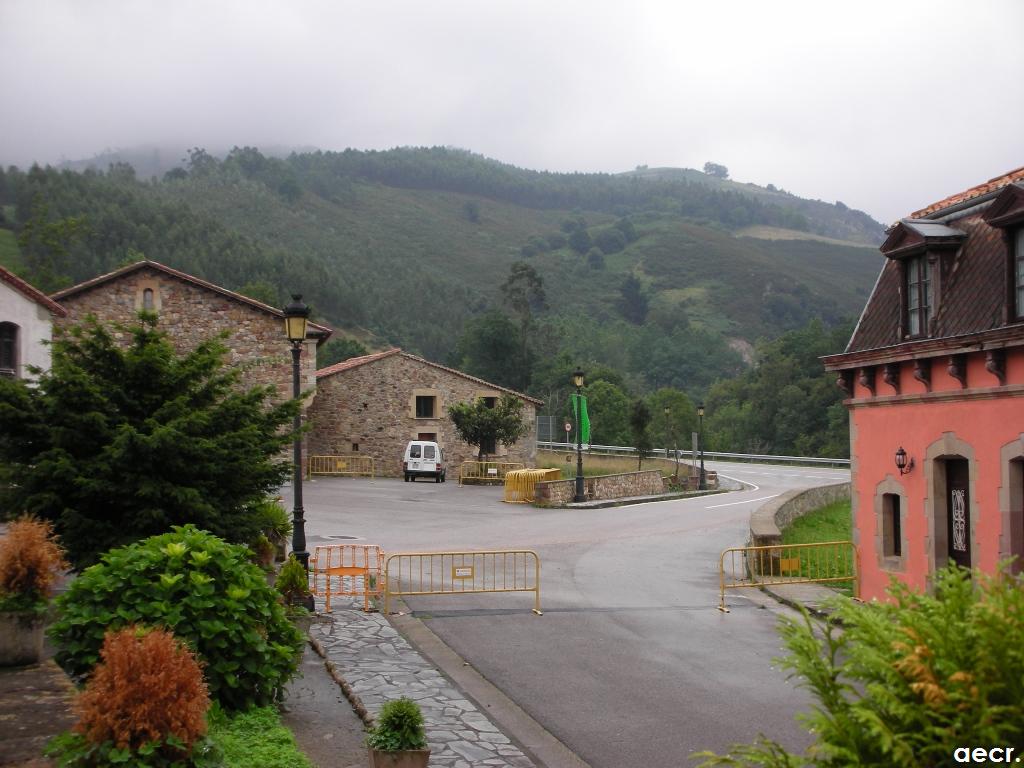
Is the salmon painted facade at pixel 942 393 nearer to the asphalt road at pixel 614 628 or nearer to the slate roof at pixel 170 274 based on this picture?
the asphalt road at pixel 614 628

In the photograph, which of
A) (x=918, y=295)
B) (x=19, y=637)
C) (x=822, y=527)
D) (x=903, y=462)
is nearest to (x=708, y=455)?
(x=822, y=527)

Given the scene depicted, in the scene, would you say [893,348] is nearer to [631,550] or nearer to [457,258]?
[631,550]

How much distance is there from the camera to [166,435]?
10602 mm

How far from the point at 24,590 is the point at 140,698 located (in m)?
4.42

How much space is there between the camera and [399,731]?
276 inches

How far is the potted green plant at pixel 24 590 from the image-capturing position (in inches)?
364

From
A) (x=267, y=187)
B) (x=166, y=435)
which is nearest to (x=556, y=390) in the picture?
(x=166, y=435)

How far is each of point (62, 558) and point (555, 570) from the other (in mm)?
11261

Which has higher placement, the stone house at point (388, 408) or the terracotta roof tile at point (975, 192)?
the terracotta roof tile at point (975, 192)

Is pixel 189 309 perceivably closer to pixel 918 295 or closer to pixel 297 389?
pixel 297 389

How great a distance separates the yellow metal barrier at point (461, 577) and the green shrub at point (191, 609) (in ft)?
22.1

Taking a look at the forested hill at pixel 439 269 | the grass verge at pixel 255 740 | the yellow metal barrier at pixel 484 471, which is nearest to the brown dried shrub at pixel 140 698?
the grass verge at pixel 255 740

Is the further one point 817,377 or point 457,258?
point 457,258

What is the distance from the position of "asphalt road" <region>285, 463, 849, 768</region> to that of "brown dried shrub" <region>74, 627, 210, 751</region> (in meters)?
3.69
